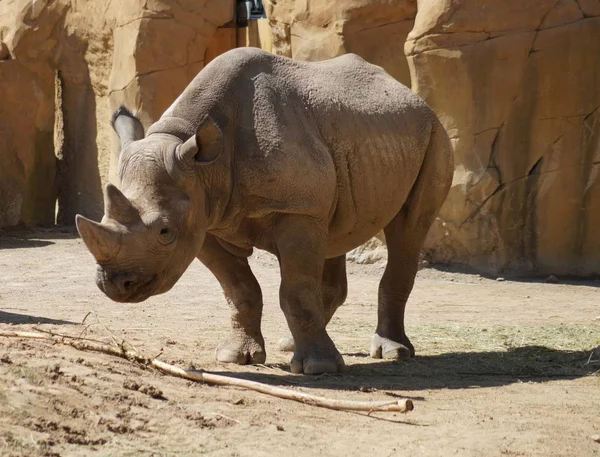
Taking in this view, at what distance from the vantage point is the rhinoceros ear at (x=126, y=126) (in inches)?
287

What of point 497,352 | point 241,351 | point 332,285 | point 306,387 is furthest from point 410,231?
point 306,387

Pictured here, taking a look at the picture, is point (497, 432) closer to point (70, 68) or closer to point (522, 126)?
point (522, 126)

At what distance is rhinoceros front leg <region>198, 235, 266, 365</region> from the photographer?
780 cm

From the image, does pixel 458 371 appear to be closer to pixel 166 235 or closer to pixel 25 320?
pixel 166 235

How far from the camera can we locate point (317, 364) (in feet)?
23.7

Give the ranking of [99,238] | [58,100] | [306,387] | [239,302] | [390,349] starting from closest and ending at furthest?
1. [99,238]
2. [306,387]
3. [239,302]
4. [390,349]
5. [58,100]

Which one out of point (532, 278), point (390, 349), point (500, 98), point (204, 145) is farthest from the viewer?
point (532, 278)

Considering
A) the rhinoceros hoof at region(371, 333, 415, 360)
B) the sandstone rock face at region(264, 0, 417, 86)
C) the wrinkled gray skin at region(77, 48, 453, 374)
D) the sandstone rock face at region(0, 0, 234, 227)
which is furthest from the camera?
the sandstone rock face at region(0, 0, 234, 227)

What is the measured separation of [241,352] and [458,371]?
1434 mm

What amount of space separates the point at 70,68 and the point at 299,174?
12.2 m

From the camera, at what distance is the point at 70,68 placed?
1859 cm

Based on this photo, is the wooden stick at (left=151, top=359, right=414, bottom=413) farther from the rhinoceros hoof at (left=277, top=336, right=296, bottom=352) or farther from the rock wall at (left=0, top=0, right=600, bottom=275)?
the rock wall at (left=0, top=0, right=600, bottom=275)

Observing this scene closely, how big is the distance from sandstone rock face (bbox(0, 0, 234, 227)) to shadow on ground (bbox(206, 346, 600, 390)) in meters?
9.60

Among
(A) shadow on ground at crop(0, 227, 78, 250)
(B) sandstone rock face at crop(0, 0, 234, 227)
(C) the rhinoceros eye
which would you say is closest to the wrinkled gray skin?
(C) the rhinoceros eye
